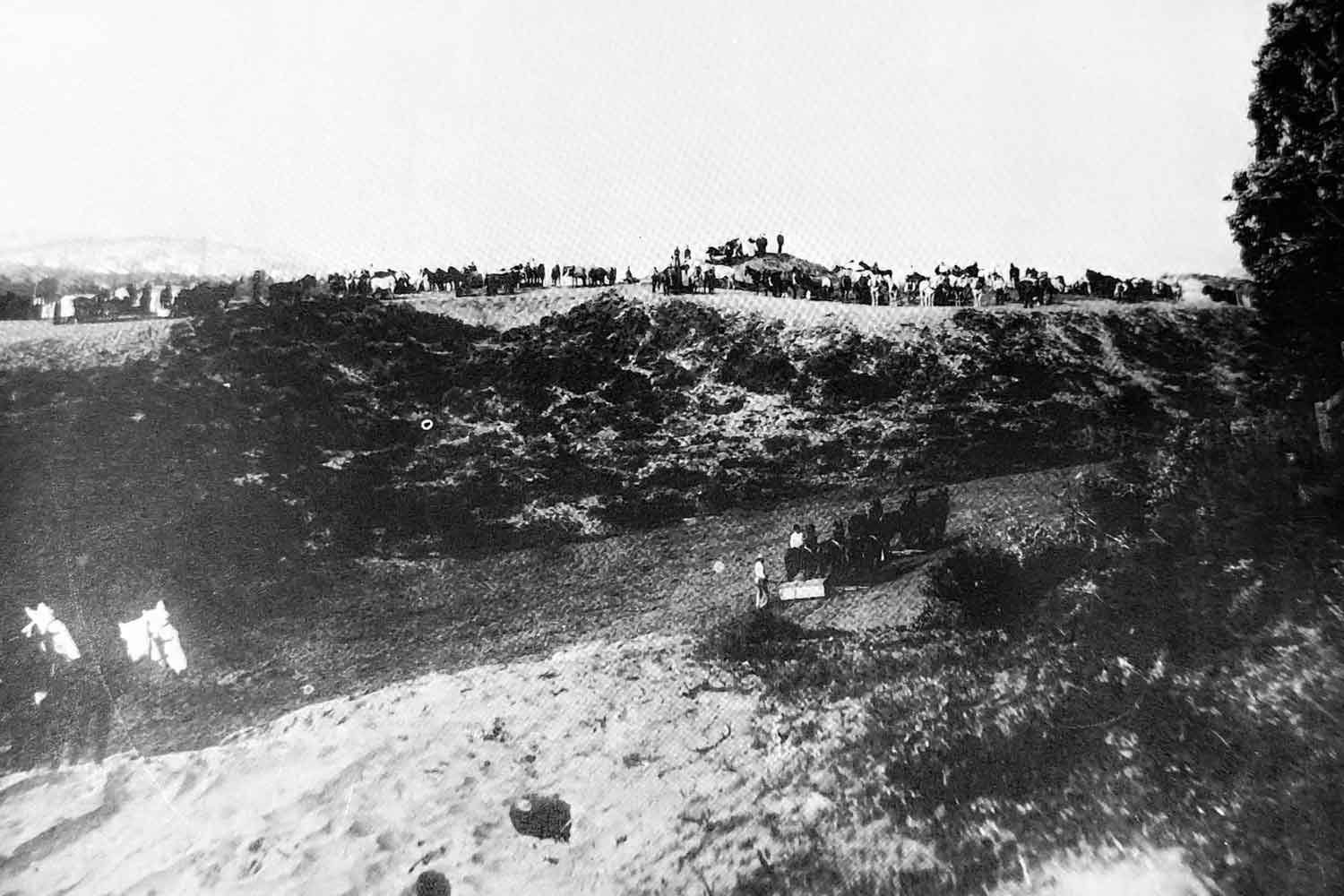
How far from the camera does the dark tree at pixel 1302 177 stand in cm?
957

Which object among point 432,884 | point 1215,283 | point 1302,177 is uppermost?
point 1302,177

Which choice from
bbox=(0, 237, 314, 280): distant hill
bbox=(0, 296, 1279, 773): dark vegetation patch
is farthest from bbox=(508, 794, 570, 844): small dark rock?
bbox=(0, 237, 314, 280): distant hill

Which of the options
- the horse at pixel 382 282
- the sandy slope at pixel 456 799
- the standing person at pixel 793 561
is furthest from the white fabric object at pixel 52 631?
the standing person at pixel 793 561

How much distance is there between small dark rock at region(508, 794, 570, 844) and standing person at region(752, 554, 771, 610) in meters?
3.36

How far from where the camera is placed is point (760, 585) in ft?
30.6

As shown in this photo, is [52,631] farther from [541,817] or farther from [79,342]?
[541,817]

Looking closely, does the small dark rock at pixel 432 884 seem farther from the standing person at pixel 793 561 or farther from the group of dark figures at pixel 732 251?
the group of dark figures at pixel 732 251

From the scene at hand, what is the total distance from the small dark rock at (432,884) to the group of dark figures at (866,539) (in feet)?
17.0

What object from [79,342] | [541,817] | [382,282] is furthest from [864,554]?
[79,342]

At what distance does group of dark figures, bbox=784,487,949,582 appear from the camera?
9500mm

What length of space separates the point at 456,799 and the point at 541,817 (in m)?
0.91

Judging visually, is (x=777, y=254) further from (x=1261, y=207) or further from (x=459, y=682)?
(x=459, y=682)

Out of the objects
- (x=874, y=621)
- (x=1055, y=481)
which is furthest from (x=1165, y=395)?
(x=874, y=621)

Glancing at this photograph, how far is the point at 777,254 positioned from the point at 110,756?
15119 millimetres
